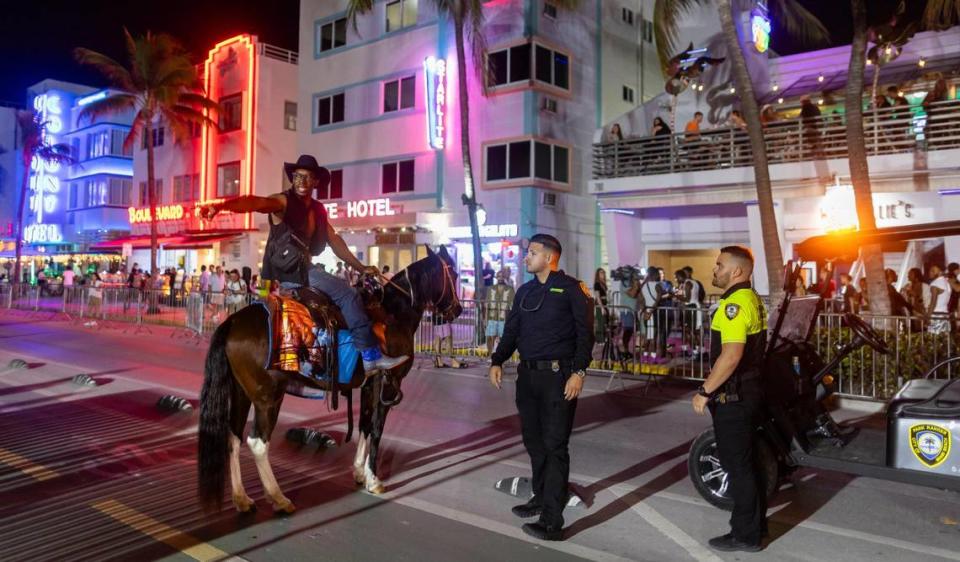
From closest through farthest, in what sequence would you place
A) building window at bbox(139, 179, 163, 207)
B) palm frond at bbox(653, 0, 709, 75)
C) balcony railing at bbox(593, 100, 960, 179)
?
palm frond at bbox(653, 0, 709, 75) → balcony railing at bbox(593, 100, 960, 179) → building window at bbox(139, 179, 163, 207)

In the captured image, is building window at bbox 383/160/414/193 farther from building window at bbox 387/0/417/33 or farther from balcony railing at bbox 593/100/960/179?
balcony railing at bbox 593/100/960/179

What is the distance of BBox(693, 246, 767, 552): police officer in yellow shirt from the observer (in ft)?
14.9

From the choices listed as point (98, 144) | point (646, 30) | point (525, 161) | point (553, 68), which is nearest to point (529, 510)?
point (525, 161)

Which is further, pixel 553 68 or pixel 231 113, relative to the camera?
pixel 231 113

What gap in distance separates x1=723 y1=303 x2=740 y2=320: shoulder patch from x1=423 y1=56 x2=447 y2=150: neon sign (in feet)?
69.9

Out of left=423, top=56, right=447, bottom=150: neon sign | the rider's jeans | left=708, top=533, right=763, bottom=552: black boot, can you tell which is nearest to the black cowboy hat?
the rider's jeans

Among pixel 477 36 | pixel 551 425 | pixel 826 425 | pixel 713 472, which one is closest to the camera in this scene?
pixel 551 425

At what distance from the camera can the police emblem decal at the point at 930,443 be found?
5.00 metres

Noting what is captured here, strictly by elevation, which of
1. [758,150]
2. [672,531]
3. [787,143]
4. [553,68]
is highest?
[553,68]

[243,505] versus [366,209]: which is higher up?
[366,209]

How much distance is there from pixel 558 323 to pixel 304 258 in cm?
220

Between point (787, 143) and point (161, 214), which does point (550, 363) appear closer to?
point (787, 143)

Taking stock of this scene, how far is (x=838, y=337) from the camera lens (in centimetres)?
1015

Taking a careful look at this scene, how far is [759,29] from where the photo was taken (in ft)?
68.5
